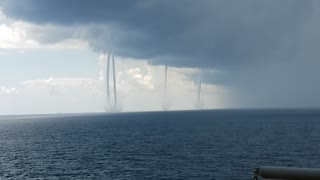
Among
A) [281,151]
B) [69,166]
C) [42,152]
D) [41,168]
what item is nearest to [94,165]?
[69,166]

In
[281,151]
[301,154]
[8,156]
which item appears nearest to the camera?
[301,154]

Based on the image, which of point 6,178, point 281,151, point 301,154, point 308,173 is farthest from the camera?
point 281,151

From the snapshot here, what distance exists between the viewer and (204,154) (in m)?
98.8

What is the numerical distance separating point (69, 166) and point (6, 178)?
15.9 m

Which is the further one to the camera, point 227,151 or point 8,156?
point 8,156

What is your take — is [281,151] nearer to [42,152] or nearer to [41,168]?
[41,168]

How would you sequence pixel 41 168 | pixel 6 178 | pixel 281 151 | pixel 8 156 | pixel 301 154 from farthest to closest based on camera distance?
1. pixel 8 156
2. pixel 281 151
3. pixel 301 154
4. pixel 41 168
5. pixel 6 178

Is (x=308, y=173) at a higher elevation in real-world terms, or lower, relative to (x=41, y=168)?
higher

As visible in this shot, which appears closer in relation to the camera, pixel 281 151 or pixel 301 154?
pixel 301 154

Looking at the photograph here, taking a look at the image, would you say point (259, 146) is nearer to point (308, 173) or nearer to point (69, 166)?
point (69, 166)

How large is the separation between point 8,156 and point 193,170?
218 ft

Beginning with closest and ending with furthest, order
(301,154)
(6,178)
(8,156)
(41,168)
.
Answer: (6,178) → (41,168) → (301,154) → (8,156)

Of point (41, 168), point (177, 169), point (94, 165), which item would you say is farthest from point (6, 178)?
point (177, 169)

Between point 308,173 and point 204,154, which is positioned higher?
point 308,173
